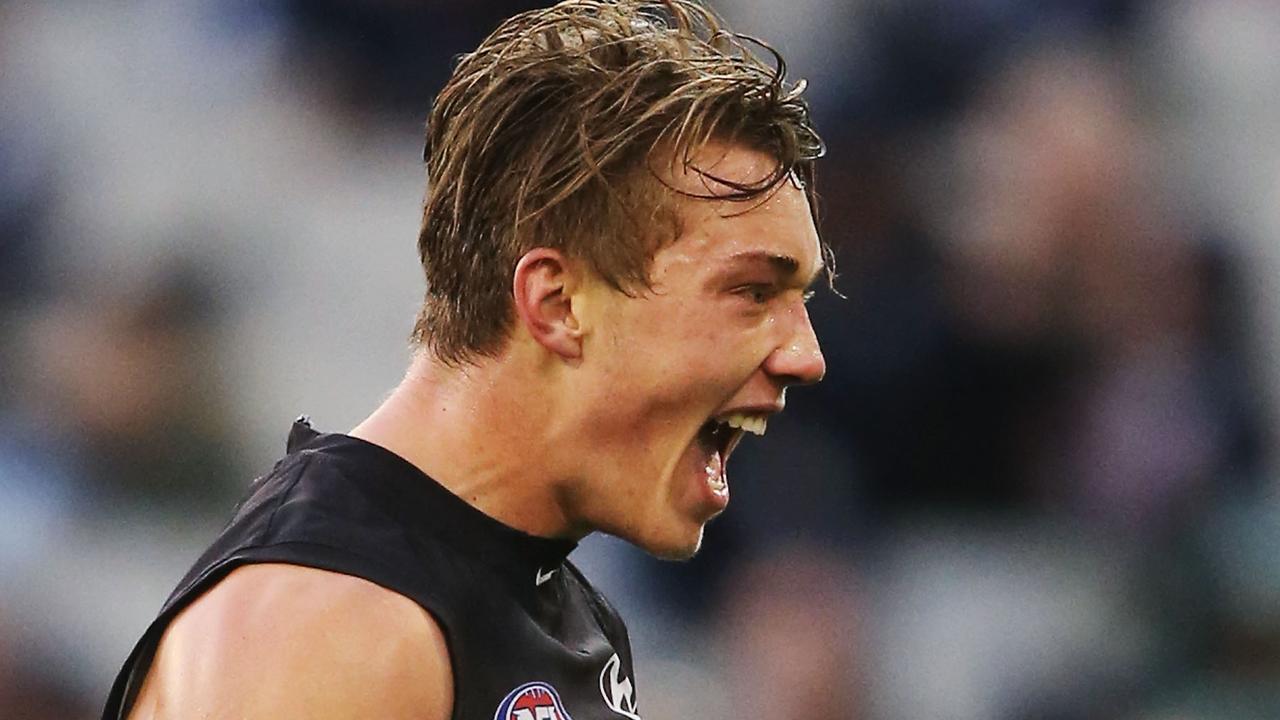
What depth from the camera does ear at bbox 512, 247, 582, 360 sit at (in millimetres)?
2559

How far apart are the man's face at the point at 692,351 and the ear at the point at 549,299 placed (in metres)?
0.03

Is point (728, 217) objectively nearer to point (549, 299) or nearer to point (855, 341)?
point (549, 299)

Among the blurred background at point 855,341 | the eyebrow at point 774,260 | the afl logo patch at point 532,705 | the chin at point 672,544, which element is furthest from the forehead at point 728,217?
the blurred background at point 855,341

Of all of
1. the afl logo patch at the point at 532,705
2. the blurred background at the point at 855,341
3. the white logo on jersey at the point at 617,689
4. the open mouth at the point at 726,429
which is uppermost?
the open mouth at the point at 726,429

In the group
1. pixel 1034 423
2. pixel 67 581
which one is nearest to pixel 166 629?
pixel 67 581

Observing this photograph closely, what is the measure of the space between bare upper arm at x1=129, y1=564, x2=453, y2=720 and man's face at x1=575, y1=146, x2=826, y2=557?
1.49ft

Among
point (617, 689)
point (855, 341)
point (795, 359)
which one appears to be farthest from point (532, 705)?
point (855, 341)

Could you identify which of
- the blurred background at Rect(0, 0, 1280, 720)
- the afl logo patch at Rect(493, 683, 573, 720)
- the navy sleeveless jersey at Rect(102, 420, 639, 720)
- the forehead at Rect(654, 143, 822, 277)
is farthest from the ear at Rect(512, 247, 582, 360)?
the blurred background at Rect(0, 0, 1280, 720)

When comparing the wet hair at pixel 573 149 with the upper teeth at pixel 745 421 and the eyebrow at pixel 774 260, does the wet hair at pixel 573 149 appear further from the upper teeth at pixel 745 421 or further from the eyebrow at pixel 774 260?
the upper teeth at pixel 745 421

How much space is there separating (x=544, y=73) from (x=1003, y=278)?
11.6 ft

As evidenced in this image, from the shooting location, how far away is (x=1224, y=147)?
20.4 feet

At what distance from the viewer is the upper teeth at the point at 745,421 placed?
8.88 feet

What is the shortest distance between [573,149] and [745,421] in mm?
480

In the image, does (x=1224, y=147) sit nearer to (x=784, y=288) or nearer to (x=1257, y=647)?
(x=1257, y=647)
